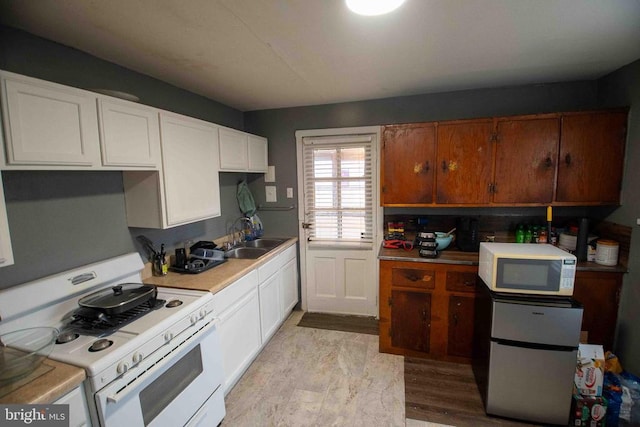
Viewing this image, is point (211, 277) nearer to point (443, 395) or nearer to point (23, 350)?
point (23, 350)

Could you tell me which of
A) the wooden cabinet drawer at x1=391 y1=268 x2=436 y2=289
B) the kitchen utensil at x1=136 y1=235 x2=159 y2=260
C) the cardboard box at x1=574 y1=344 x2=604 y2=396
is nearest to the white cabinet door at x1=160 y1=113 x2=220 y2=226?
the kitchen utensil at x1=136 y1=235 x2=159 y2=260

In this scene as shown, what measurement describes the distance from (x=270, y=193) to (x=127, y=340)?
2315 mm

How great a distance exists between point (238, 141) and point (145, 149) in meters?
1.09

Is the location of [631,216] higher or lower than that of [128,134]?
lower

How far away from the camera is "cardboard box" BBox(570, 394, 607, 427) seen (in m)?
1.79

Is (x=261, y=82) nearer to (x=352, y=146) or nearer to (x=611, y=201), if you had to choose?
(x=352, y=146)

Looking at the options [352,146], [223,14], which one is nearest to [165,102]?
[223,14]

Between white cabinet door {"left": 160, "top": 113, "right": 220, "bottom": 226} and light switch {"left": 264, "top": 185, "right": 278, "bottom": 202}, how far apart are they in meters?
1.01

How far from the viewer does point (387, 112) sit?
3.01 metres

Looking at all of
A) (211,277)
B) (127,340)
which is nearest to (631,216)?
(211,277)

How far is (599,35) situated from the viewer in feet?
5.57

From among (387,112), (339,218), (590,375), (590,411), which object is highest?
(387,112)

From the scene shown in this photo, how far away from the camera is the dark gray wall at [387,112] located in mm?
2594

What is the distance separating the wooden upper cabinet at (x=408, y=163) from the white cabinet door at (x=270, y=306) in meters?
1.42
